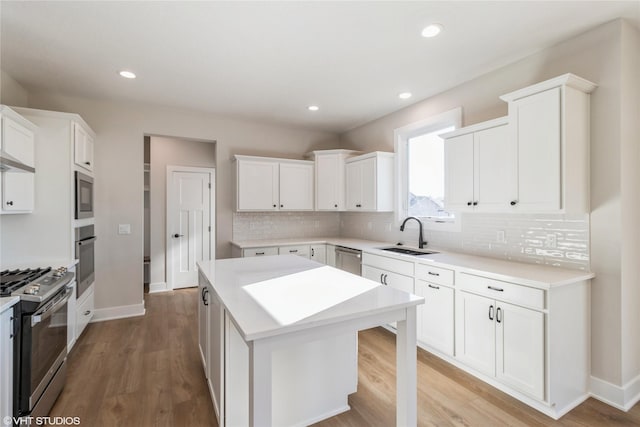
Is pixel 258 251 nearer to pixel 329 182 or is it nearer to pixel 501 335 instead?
pixel 329 182

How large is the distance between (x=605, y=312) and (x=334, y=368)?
1.93m

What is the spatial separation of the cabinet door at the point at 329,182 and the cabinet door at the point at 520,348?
2743 mm

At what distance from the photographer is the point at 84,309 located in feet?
10.4

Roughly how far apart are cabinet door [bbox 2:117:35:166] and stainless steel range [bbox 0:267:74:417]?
922 millimetres

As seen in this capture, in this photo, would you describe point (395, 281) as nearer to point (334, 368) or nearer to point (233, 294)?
point (334, 368)

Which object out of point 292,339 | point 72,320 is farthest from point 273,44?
point 72,320

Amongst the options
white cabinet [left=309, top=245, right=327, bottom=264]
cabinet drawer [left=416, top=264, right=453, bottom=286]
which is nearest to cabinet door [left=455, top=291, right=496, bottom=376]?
cabinet drawer [left=416, top=264, right=453, bottom=286]

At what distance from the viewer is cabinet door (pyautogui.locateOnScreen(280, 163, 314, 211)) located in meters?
4.47

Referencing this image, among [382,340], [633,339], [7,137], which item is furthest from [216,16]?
[633,339]

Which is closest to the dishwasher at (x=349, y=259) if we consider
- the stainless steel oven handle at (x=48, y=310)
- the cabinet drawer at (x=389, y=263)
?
the cabinet drawer at (x=389, y=263)

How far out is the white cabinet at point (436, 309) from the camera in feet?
8.43

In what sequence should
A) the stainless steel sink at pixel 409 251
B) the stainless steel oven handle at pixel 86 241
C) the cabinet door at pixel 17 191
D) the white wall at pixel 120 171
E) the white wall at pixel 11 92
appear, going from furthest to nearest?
the white wall at pixel 120 171, the stainless steel sink at pixel 409 251, the stainless steel oven handle at pixel 86 241, the white wall at pixel 11 92, the cabinet door at pixel 17 191

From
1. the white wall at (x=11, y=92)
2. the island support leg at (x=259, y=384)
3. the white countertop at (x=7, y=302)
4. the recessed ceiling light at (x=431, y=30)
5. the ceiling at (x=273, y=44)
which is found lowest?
the island support leg at (x=259, y=384)

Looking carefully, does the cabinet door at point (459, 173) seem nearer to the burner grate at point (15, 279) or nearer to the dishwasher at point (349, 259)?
the dishwasher at point (349, 259)
